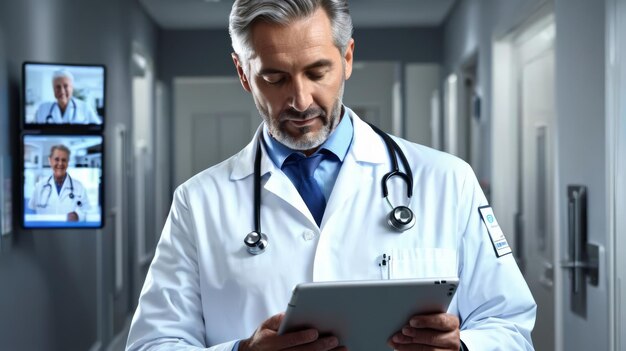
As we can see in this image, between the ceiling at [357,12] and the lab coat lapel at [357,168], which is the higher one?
the ceiling at [357,12]

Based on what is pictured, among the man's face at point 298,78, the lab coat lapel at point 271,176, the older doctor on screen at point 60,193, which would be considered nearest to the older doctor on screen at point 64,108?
the older doctor on screen at point 60,193

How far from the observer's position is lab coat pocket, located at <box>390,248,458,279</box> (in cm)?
123

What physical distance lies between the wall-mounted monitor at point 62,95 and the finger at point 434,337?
1.95 meters

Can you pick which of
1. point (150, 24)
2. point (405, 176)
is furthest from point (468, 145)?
point (405, 176)

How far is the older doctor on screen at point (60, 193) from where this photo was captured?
266cm

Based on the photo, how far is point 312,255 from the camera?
1.26 m

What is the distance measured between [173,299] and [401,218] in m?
0.39

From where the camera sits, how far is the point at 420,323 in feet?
3.51

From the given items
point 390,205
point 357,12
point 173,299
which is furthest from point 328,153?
point 357,12

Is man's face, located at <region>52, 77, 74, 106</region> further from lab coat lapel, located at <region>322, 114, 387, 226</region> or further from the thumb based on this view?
the thumb

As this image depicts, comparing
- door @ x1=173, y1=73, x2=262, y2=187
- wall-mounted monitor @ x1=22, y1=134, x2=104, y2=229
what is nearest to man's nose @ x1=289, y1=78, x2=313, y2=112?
wall-mounted monitor @ x1=22, y1=134, x2=104, y2=229

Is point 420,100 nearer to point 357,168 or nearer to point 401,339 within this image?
point 357,168

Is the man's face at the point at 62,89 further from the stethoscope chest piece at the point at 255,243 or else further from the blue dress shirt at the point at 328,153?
the stethoscope chest piece at the point at 255,243

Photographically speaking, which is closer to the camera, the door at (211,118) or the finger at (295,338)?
the finger at (295,338)
